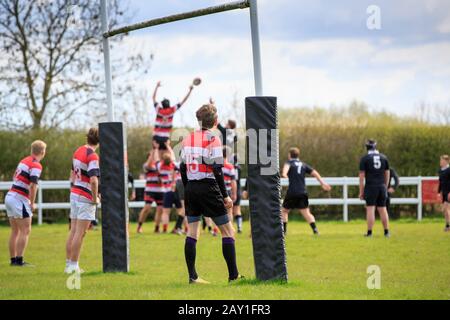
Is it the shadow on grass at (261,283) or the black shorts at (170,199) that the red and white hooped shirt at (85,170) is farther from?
the black shorts at (170,199)

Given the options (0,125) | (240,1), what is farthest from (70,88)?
(240,1)

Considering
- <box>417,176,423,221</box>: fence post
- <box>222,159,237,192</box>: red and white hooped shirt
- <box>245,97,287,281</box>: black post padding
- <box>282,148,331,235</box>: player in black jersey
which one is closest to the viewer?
<box>245,97,287,281</box>: black post padding

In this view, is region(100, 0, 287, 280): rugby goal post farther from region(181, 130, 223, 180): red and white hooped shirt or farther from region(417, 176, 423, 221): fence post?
region(417, 176, 423, 221): fence post

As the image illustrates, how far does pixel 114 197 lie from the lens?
43.2ft

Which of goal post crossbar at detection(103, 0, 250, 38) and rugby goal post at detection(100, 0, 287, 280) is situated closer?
rugby goal post at detection(100, 0, 287, 280)

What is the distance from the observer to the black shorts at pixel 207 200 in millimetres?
10969

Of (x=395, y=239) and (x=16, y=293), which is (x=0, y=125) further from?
(x=16, y=293)

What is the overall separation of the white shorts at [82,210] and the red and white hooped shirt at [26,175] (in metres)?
1.57

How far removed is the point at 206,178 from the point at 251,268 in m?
4.23

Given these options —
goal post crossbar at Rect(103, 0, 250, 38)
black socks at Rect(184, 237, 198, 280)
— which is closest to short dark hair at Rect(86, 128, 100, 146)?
goal post crossbar at Rect(103, 0, 250, 38)

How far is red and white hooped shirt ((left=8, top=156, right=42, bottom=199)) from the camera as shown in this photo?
47.0 feet

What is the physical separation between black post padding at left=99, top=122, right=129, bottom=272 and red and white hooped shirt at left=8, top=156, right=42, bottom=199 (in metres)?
1.66

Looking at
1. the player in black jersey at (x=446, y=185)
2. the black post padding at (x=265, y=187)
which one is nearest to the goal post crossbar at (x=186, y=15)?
the black post padding at (x=265, y=187)
